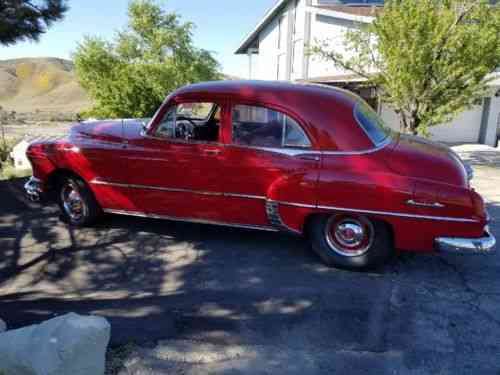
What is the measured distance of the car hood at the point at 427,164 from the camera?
11.2 feet

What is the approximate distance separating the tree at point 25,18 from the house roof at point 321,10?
7.29m

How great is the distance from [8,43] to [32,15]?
59 centimetres

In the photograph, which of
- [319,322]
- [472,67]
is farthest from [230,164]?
[472,67]

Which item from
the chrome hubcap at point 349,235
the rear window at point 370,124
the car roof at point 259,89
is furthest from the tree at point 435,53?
the chrome hubcap at point 349,235

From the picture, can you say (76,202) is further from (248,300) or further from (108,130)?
(248,300)

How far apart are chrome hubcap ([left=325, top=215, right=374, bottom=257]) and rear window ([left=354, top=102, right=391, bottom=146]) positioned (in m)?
0.80

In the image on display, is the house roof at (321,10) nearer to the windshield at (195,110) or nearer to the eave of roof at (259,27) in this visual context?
the eave of roof at (259,27)

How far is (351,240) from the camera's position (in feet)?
12.6

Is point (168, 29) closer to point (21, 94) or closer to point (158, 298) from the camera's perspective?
point (158, 298)

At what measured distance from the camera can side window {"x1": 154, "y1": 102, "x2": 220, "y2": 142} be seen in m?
4.25

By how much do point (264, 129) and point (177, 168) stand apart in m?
1.04

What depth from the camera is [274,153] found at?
150 inches

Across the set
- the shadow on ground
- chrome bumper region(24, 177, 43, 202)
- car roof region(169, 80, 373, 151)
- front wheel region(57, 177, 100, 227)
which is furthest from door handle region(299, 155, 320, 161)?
chrome bumper region(24, 177, 43, 202)

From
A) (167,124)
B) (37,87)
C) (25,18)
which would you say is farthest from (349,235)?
(37,87)
